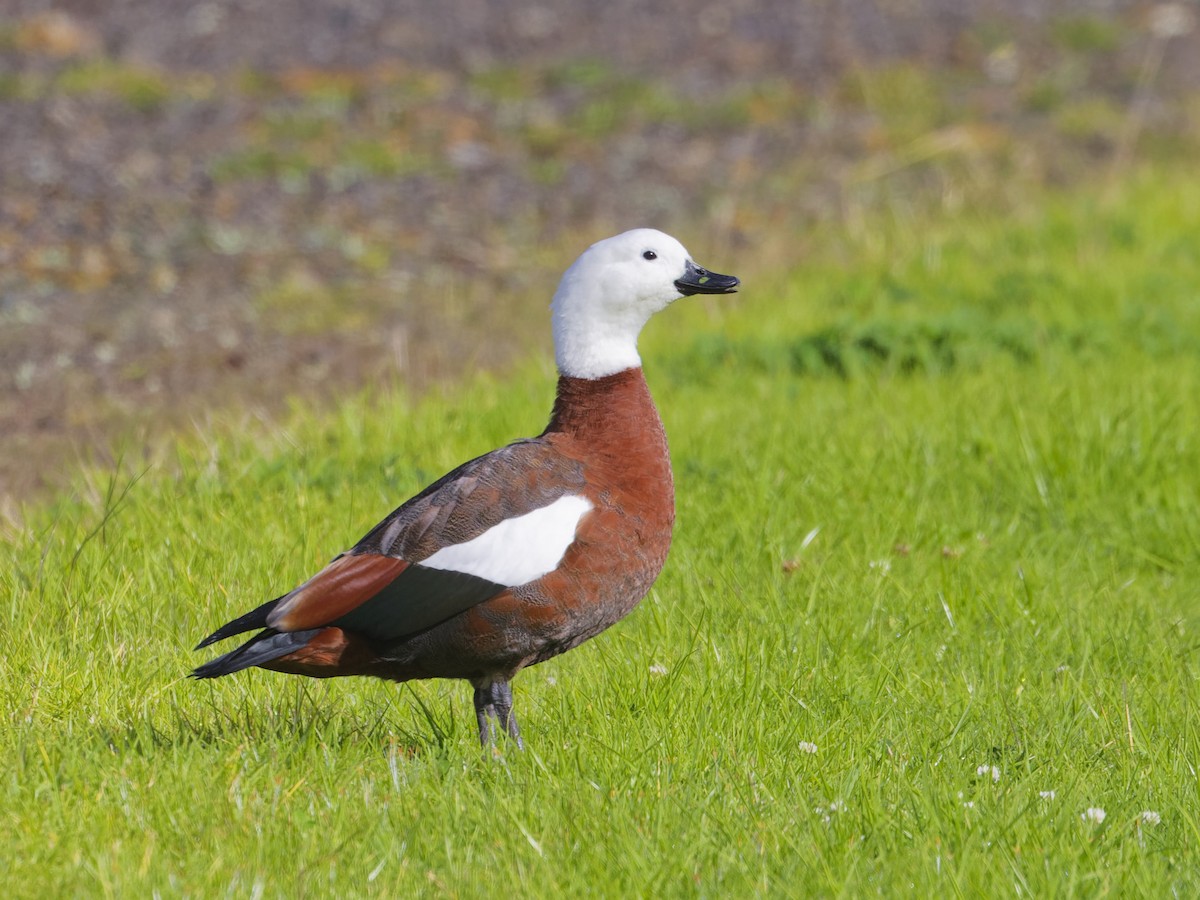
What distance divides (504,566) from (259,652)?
65cm

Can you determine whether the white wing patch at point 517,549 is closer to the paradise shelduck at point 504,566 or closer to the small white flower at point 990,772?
the paradise shelduck at point 504,566

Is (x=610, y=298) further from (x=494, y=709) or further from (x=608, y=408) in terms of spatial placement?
(x=494, y=709)

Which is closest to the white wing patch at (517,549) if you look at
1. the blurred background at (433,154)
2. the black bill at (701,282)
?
the black bill at (701,282)

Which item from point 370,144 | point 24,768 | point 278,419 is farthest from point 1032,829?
point 370,144

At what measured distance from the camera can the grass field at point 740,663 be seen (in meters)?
3.52

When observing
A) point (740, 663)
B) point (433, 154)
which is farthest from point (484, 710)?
point (433, 154)

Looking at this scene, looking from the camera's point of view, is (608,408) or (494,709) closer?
(494,709)

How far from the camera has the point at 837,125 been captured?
41.0 feet

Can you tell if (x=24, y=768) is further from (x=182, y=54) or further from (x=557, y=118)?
(x=182, y=54)

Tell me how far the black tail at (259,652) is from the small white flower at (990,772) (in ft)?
5.59

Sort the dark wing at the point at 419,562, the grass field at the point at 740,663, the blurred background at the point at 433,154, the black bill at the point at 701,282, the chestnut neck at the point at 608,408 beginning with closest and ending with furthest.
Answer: the grass field at the point at 740,663
the dark wing at the point at 419,562
the chestnut neck at the point at 608,408
the black bill at the point at 701,282
the blurred background at the point at 433,154

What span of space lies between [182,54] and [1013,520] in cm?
964

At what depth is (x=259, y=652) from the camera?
12.9ft

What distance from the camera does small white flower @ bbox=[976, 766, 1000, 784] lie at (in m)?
3.91
